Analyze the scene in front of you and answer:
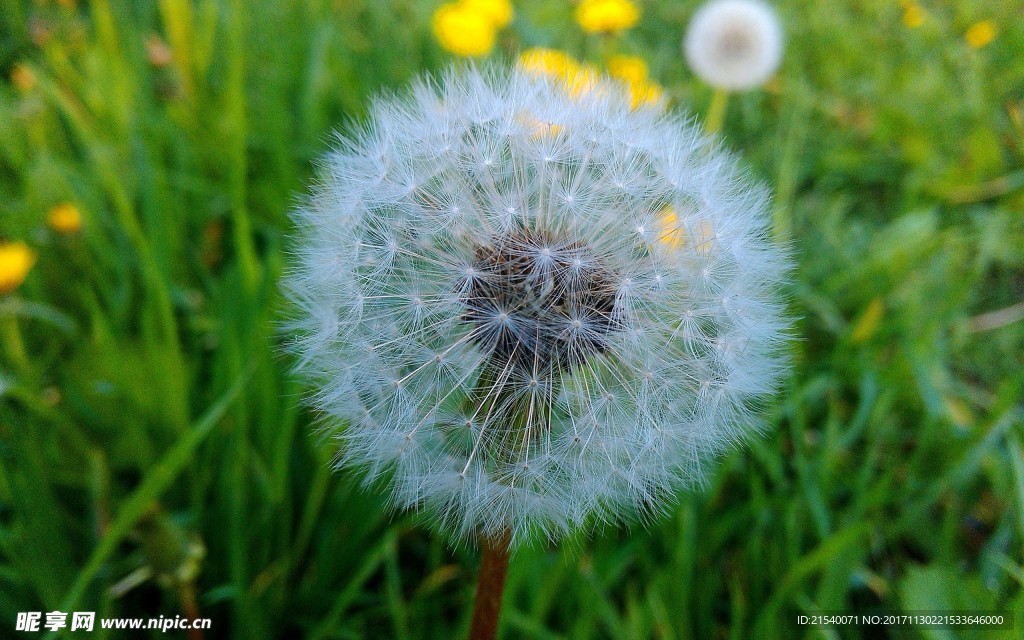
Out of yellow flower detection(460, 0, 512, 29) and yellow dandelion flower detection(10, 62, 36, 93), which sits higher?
yellow flower detection(460, 0, 512, 29)

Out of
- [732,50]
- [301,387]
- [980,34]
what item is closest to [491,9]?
[732,50]

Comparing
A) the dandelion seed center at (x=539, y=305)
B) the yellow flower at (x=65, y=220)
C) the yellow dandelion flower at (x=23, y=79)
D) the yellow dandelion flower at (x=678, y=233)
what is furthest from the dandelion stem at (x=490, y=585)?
the yellow dandelion flower at (x=23, y=79)

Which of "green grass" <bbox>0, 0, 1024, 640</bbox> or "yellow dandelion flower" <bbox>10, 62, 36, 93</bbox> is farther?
"yellow dandelion flower" <bbox>10, 62, 36, 93</bbox>

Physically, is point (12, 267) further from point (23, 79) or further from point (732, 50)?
point (732, 50)

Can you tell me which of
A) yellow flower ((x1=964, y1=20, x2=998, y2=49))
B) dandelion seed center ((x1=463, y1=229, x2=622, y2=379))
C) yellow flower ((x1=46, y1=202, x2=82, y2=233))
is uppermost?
yellow flower ((x1=964, y1=20, x2=998, y2=49))

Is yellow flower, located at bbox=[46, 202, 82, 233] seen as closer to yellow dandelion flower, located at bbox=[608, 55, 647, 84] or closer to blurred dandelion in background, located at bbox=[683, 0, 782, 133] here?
yellow dandelion flower, located at bbox=[608, 55, 647, 84]

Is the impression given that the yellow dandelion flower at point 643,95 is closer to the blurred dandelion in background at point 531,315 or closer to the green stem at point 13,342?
the blurred dandelion in background at point 531,315

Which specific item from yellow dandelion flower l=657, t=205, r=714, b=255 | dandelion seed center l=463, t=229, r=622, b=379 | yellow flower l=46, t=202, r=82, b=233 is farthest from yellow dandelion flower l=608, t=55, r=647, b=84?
yellow flower l=46, t=202, r=82, b=233
